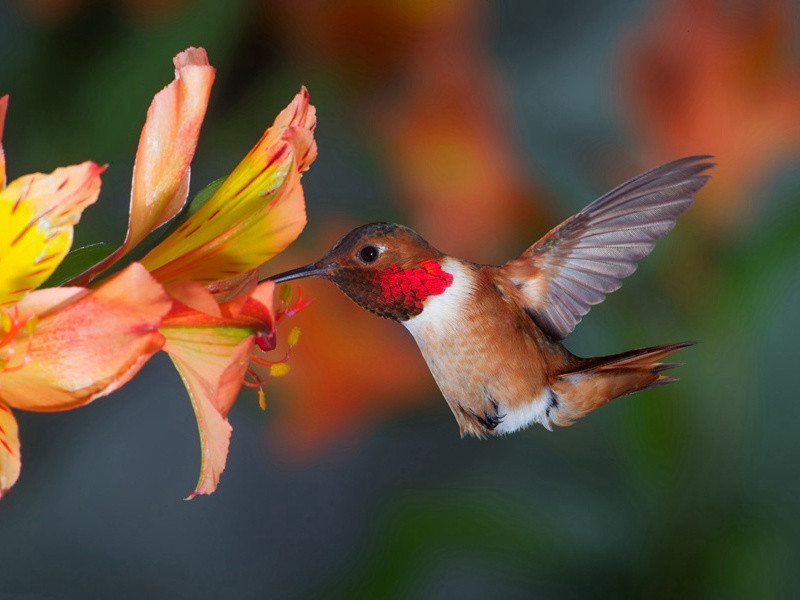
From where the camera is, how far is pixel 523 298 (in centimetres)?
34

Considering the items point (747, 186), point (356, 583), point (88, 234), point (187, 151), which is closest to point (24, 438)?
point (88, 234)

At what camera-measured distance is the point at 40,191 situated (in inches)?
6.9

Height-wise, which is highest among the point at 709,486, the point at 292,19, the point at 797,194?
the point at 292,19

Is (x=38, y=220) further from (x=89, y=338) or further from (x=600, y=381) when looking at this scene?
(x=600, y=381)

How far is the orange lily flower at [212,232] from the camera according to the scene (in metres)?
0.20

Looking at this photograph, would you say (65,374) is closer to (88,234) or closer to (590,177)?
(88,234)

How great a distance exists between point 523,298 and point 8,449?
0.21 meters

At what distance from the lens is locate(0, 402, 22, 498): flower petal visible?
18 centimetres

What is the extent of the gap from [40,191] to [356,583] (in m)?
0.54

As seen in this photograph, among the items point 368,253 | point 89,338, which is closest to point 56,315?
point 89,338

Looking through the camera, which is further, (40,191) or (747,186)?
(747,186)

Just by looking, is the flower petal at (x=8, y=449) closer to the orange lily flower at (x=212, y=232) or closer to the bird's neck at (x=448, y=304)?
the orange lily flower at (x=212, y=232)

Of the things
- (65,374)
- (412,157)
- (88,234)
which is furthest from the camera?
(412,157)

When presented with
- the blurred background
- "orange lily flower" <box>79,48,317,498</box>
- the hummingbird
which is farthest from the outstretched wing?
the blurred background
